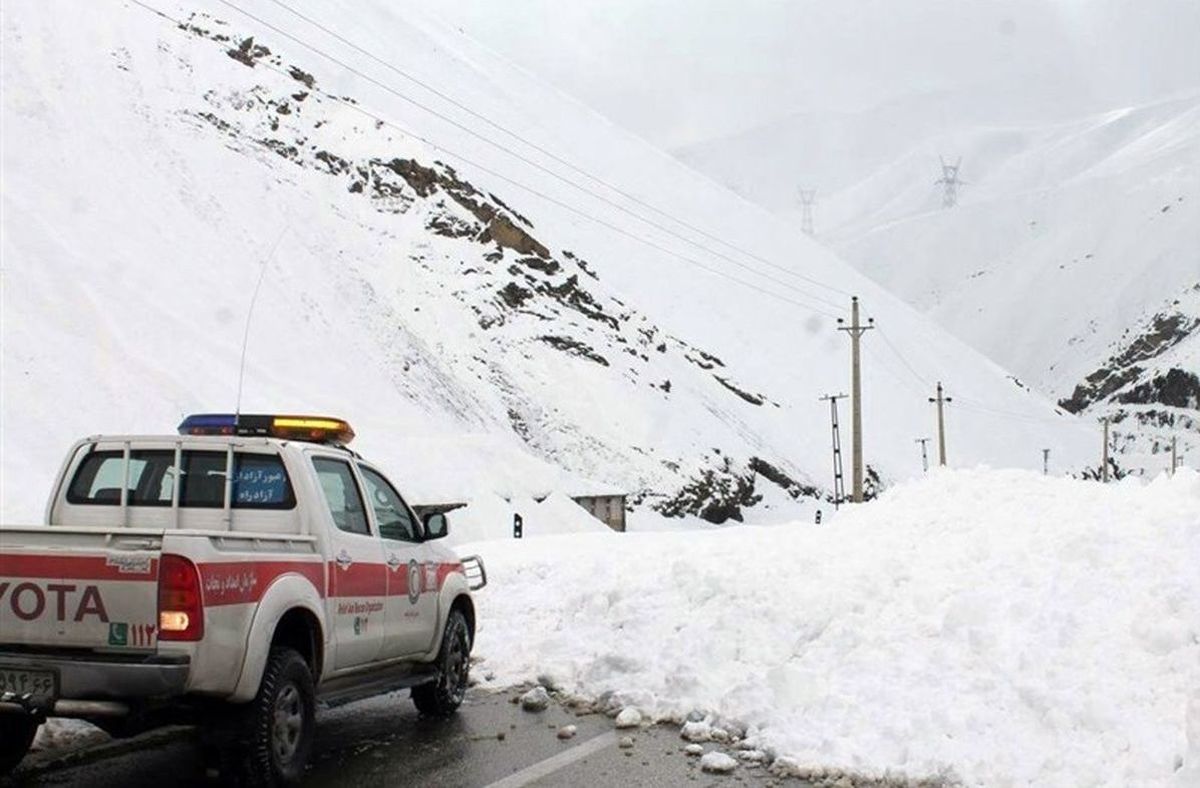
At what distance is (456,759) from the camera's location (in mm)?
7301

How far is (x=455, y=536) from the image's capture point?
32469 millimetres

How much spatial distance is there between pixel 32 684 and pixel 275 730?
125cm

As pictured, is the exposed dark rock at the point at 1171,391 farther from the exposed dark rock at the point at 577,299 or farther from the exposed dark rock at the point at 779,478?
the exposed dark rock at the point at 577,299

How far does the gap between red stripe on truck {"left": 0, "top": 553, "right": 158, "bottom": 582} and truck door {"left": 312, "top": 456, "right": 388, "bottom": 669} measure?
142cm

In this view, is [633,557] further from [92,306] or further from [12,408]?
[92,306]

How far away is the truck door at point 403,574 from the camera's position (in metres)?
7.90

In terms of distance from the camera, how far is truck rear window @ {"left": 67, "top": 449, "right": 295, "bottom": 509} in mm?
7281

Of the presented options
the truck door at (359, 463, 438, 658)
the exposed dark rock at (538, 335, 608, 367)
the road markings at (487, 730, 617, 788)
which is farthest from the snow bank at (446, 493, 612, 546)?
the road markings at (487, 730, 617, 788)

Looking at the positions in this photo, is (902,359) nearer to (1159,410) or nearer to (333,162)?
(333,162)

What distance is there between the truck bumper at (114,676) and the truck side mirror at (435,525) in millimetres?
2922

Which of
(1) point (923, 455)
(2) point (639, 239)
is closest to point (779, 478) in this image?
(1) point (923, 455)

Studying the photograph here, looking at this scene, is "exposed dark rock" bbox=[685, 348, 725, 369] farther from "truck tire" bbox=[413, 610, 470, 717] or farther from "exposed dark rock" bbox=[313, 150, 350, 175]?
"truck tire" bbox=[413, 610, 470, 717]

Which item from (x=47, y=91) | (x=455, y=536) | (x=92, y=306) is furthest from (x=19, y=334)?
(x=47, y=91)

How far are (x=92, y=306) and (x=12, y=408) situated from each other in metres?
6.96
